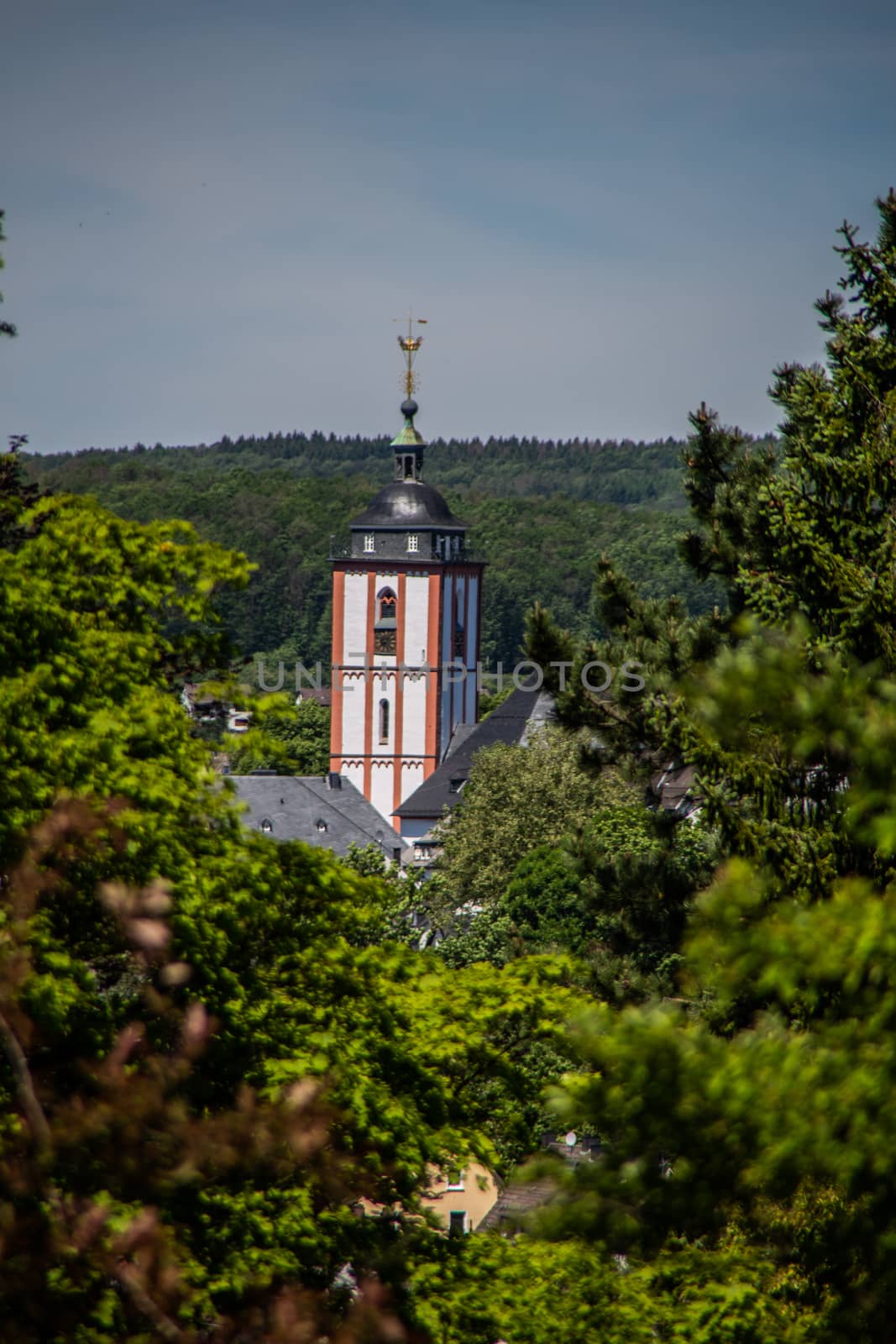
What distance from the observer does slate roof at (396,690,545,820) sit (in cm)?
6962

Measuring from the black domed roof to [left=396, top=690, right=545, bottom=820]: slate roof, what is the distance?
8848 millimetres

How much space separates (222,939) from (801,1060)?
180 inches

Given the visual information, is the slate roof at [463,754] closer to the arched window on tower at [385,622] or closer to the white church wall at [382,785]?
the white church wall at [382,785]

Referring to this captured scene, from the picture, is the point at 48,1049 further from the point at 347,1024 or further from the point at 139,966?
the point at 347,1024

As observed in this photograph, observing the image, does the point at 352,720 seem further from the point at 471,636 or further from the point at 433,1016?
the point at 433,1016

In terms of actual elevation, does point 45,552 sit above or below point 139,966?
above

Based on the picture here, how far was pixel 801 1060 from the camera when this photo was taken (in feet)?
13.8

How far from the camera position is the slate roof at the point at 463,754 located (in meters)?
69.6

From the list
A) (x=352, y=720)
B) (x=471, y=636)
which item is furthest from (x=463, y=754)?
(x=471, y=636)

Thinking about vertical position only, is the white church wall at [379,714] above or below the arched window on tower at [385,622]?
below

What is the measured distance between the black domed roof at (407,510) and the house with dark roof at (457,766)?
905 centimetres

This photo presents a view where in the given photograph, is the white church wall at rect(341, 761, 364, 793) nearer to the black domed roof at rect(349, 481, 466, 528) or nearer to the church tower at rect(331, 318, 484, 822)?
the church tower at rect(331, 318, 484, 822)

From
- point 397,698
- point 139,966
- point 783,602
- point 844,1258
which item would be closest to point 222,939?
point 139,966

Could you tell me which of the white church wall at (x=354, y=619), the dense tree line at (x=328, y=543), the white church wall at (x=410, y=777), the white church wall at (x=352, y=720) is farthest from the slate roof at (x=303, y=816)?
the dense tree line at (x=328, y=543)
